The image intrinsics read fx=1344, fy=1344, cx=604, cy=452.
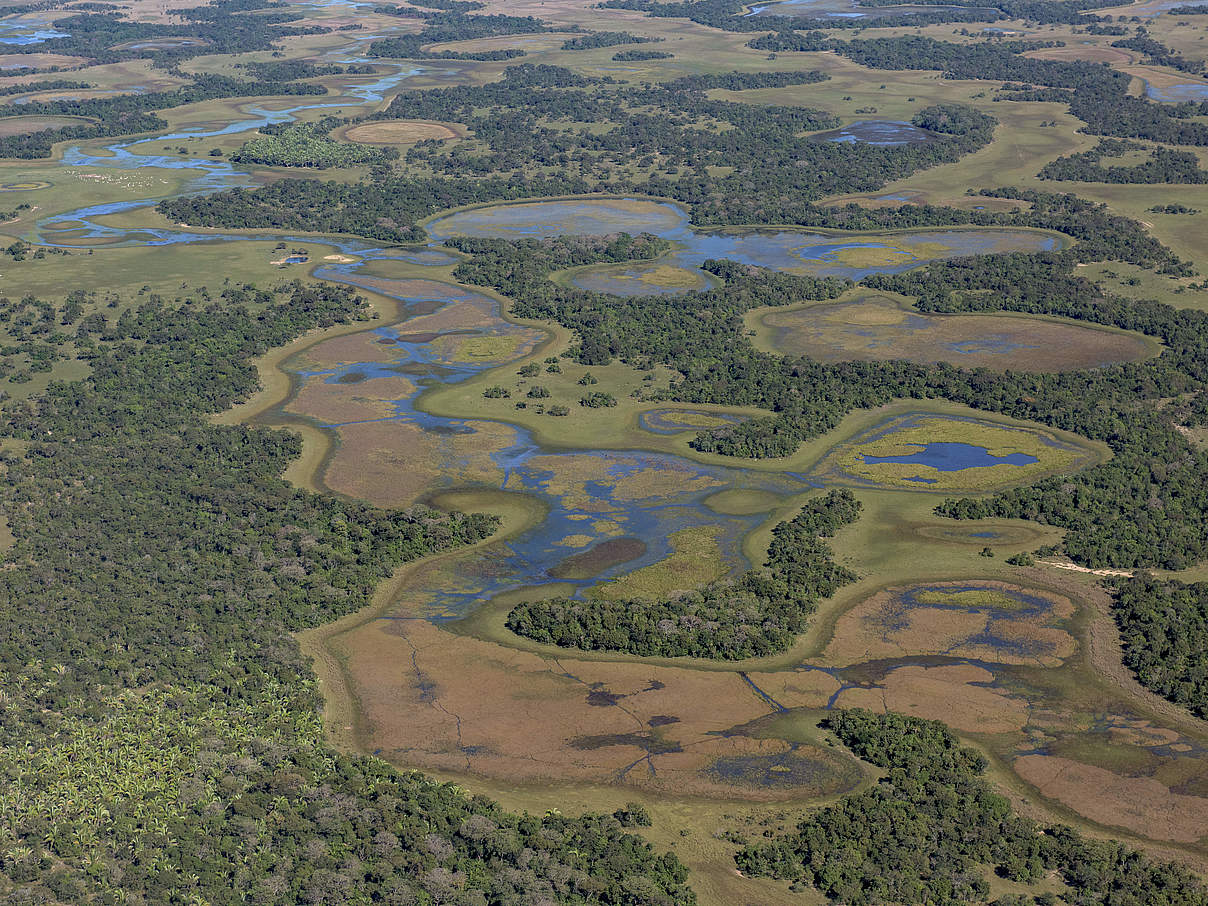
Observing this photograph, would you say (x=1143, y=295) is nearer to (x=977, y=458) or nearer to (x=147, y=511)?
(x=977, y=458)

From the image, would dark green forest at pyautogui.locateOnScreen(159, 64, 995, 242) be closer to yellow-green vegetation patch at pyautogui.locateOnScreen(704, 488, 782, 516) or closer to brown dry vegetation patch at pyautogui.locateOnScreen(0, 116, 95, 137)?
brown dry vegetation patch at pyautogui.locateOnScreen(0, 116, 95, 137)

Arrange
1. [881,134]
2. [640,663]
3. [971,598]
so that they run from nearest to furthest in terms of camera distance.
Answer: [640,663], [971,598], [881,134]

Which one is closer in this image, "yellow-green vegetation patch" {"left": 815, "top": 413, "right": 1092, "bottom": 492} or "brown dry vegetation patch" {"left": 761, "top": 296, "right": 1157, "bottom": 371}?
"yellow-green vegetation patch" {"left": 815, "top": 413, "right": 1092, "bottom": 492}

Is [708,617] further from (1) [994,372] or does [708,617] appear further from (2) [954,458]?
(1) [994,372]

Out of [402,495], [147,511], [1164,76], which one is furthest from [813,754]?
[1164,76]

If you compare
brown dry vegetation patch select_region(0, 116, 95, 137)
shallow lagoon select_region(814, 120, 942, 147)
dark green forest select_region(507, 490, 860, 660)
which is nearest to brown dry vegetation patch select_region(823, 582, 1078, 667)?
dark green forest select_region(507, 490, 860, 660)

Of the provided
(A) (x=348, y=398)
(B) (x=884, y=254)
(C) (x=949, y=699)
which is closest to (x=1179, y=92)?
(B) (x=884, y=254)

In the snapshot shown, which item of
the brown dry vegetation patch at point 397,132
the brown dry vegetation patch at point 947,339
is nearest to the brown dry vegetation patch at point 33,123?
the brown dry vegetation patch at point 397,132
